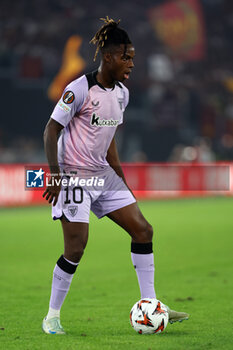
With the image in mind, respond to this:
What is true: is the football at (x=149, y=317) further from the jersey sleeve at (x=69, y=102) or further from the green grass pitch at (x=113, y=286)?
the jersey sleeve at (x=69, y=102)

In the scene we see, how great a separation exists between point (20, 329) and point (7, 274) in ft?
12.0

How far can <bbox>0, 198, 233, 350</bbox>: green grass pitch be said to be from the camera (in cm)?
561

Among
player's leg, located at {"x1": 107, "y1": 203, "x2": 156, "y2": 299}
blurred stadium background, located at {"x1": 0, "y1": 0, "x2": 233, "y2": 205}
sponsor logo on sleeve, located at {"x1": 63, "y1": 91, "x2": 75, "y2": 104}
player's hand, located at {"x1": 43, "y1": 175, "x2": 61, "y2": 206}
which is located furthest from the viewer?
blurred stadium background, located at {"x1": 0, "y1": 0, "x2": 233, "y2": 205}

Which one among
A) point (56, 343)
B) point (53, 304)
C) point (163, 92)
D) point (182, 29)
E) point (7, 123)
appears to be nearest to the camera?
point (56, 343)

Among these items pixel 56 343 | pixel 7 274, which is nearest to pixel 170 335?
pixel 56 343

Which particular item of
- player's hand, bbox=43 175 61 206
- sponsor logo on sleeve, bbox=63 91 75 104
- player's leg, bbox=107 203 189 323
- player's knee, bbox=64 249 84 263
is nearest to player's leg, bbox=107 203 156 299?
player's leg, bbox=107 203 189 323

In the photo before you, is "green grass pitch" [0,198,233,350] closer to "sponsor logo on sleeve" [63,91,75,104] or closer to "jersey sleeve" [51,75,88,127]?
"jersey sleeve" [51,75,88,127]

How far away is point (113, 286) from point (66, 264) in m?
2.98

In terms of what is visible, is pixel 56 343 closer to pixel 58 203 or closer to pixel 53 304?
pixel 53 304

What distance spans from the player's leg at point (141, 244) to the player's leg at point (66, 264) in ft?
1.14

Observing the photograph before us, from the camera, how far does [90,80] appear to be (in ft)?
19.0

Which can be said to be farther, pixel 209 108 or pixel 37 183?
pixel 209 108

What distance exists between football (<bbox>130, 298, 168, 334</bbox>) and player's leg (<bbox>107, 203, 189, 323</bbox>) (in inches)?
6.3

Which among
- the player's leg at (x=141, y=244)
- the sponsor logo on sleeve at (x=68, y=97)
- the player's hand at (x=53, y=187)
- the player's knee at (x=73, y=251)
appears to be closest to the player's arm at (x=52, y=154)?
the player's hand at (x=53, y=187)
